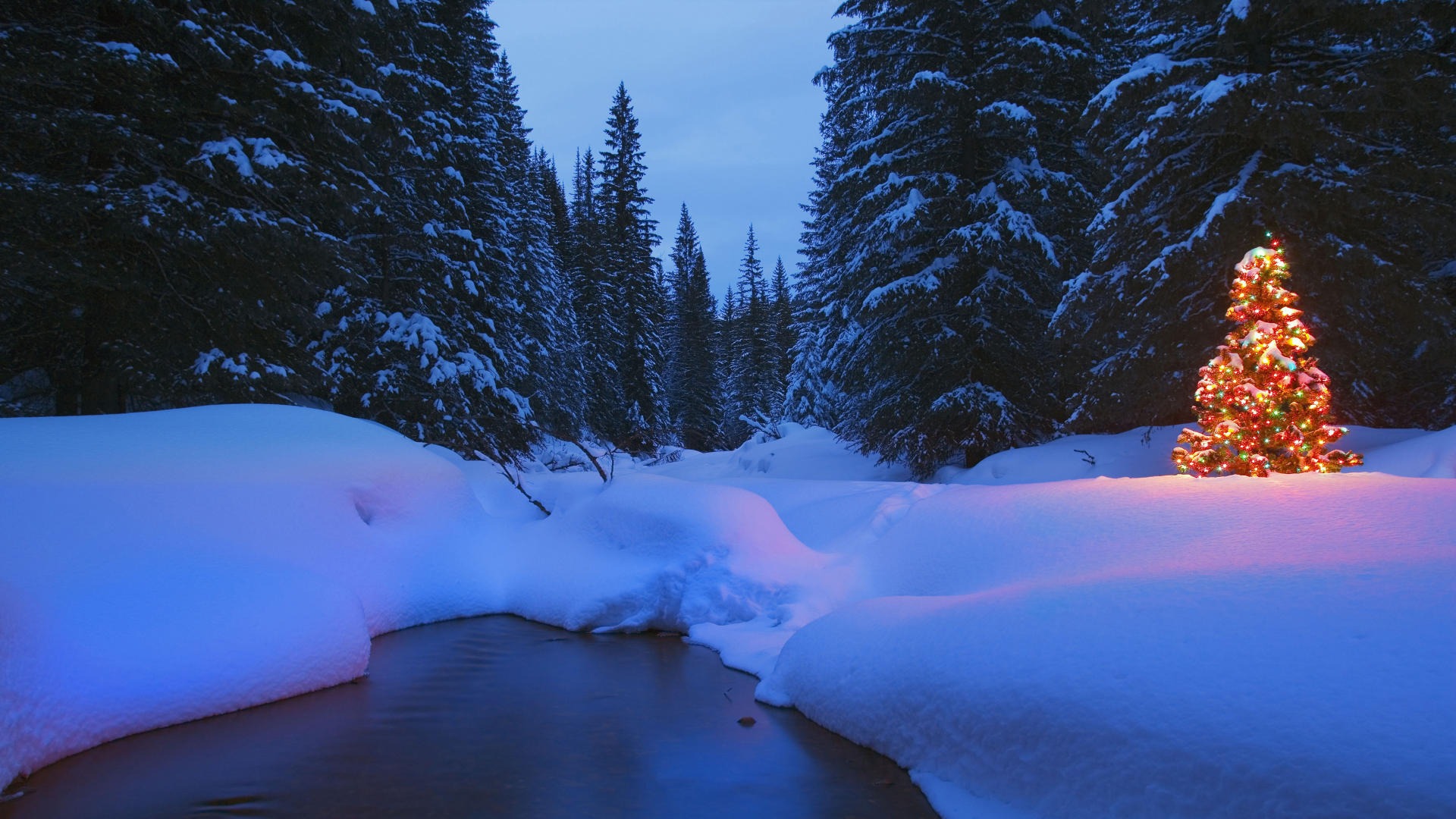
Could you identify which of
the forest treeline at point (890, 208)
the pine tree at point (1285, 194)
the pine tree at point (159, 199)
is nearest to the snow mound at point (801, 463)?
the forest treeline at point (890, 208)

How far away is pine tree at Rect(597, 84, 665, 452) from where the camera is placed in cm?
3447

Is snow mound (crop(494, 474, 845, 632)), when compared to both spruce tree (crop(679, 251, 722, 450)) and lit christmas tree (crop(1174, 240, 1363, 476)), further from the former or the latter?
spruce tree (crop(679, 251, 722, 450))

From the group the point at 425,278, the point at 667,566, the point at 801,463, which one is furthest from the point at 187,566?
the point at 801,463

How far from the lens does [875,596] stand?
7.29m

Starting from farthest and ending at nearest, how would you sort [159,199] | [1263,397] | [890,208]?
[890,208] < [159,199] < [1263,397]

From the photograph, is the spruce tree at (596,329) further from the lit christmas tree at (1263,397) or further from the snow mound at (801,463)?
the lit christmas tree at (1263,397)

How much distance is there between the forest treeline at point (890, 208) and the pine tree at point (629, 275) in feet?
54.4

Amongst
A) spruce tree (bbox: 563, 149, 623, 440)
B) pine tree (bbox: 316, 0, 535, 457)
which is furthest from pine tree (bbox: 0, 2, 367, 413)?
spruce tree (bbox: 563, 149, 623, 440)

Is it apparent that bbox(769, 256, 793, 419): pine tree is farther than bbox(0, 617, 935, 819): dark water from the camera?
Yes

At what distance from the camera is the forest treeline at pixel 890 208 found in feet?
27.3

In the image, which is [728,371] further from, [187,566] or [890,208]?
[187,566]

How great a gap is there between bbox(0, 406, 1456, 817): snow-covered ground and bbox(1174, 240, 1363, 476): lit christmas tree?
4.19 ft

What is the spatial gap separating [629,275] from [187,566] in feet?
99.2

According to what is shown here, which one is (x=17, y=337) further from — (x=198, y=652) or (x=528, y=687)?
(x=528, y=687)
